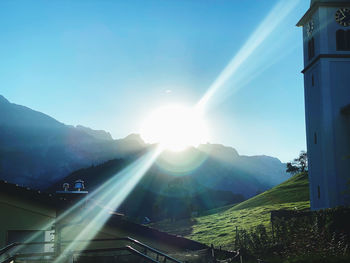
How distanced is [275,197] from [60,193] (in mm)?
49827

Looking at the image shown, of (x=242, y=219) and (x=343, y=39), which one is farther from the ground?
(x=343, y=39)

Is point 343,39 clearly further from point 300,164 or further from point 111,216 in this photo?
point 300,164

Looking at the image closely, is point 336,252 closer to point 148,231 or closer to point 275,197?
point 148,231

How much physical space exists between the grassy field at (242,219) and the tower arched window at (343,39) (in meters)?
17.4

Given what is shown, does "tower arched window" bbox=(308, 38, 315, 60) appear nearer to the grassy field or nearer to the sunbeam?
the grassy field

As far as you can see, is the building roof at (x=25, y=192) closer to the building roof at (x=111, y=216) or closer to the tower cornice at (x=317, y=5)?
the building roof at (x=111, y=216)

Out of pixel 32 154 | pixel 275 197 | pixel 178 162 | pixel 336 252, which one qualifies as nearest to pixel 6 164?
pixel 32 154

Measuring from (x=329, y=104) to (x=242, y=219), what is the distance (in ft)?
70.5

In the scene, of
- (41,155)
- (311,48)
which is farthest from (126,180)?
(311,48)

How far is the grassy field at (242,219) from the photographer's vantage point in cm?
3994

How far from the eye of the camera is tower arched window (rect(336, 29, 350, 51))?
33406mm

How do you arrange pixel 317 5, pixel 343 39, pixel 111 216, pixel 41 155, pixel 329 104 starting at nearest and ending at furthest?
1. pixel 111 216
2. pixel 329 104
3. pixel 343 39
4. pixel 317 5
5. pixel 41 155

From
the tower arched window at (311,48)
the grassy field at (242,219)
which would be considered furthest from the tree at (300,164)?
the tower arched window at (311,48)

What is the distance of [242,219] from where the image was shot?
48.3 metres
